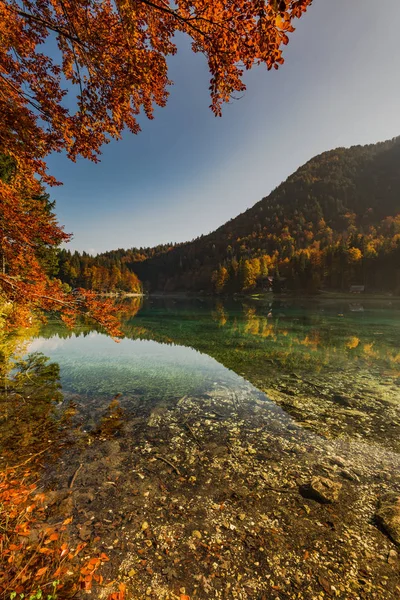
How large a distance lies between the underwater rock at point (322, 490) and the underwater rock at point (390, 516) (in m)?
0.96

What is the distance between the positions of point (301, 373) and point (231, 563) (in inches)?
565

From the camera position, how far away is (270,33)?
484 cm

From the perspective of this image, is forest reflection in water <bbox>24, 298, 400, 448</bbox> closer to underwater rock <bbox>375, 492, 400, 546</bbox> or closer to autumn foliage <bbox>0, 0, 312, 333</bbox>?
underwater rock <bbox>375, 492, 400, 546</bbox>

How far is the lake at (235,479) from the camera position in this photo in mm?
4668

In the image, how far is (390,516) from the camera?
5809mm

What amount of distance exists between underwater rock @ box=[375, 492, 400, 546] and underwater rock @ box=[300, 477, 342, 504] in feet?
3.14

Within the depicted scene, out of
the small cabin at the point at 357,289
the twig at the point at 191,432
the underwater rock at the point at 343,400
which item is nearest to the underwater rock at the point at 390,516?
the twig at the point at 191,432

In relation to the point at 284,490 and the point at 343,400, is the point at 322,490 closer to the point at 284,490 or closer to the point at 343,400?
the point at 284,490

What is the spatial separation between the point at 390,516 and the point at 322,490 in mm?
1466

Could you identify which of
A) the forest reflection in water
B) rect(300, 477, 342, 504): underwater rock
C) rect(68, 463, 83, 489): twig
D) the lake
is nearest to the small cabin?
the forest reflection in water

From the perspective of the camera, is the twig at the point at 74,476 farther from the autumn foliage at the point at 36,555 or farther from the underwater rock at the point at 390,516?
the underwater rock at the point at 390,516

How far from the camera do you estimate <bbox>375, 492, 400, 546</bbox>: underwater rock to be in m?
5.46

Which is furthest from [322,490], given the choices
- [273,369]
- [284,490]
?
[273,369]

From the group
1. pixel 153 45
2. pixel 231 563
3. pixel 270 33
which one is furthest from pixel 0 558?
pixel 153 45
